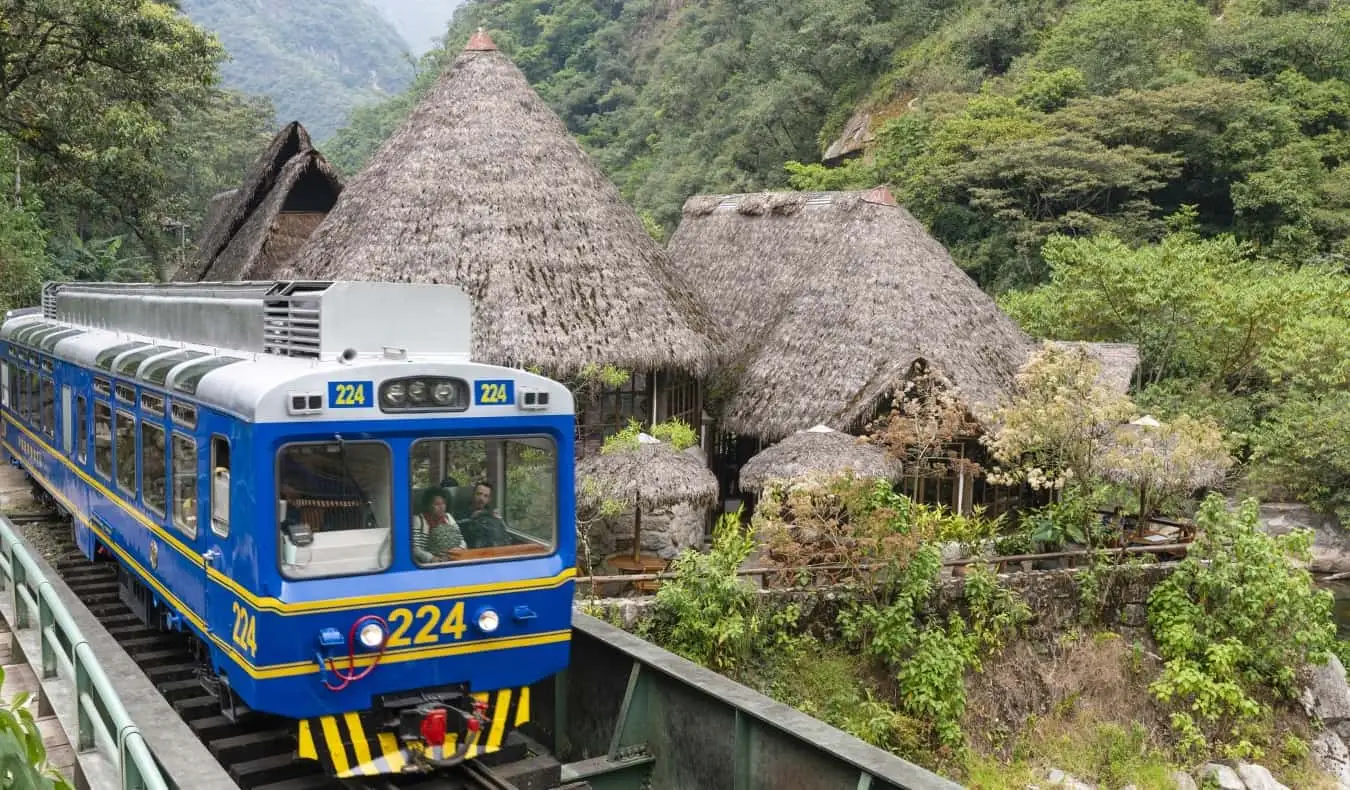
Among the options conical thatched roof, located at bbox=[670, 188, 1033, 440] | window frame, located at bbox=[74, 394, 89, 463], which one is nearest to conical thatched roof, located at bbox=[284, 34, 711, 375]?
conical thatched roof, located at bbox=[670, 188, 1033, 440]

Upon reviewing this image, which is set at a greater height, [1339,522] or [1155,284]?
[1155,284]

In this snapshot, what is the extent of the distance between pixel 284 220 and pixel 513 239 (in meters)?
8.02

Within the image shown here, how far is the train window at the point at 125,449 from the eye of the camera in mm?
8453

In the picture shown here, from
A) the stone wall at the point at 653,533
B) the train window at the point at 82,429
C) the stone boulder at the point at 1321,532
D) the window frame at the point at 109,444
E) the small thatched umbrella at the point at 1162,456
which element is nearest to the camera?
the window frame at the point at 109,444

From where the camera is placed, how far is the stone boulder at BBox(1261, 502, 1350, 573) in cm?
2305

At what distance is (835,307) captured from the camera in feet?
69.3

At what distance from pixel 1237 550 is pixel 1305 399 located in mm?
8832

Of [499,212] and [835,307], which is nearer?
[499,212]

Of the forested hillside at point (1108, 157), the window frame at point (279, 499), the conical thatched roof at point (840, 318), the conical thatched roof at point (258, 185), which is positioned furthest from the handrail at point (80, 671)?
the forested hillside at point (1108, 157)

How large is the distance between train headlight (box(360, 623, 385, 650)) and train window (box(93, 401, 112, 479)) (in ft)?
13.3

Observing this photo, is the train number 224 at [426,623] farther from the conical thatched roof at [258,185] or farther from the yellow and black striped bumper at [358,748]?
the conical thatched roof at [258,185]

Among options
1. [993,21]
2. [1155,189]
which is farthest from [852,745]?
[993,21]

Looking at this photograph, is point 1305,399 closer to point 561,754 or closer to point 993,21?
point 561,754

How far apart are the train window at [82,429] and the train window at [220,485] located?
407cm
